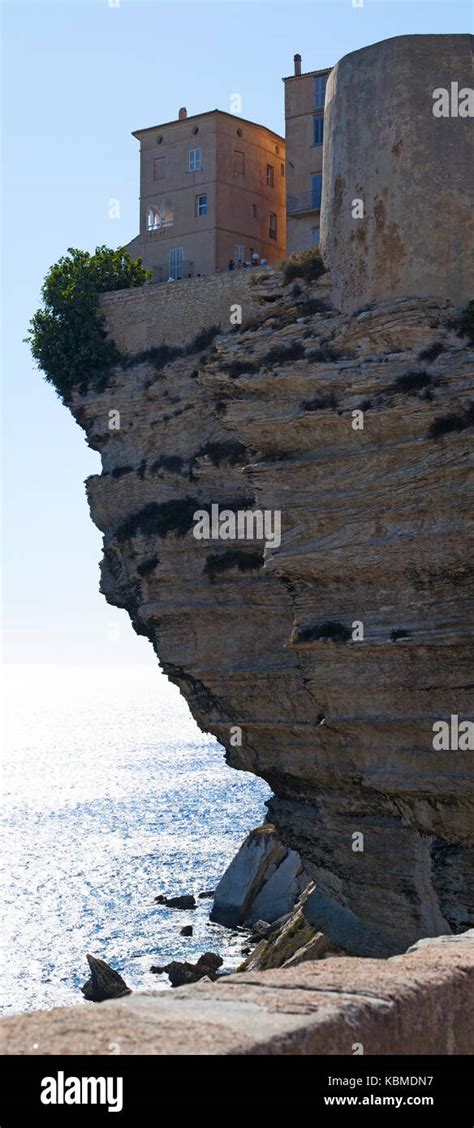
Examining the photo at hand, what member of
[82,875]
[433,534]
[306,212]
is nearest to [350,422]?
[433,534]

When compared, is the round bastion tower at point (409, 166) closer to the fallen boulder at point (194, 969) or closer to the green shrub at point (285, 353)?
the green shrub at point (285, 353)

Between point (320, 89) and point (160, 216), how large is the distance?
6.83 m

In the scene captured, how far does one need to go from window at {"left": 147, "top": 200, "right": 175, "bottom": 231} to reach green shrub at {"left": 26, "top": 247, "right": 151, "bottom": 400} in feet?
7.28

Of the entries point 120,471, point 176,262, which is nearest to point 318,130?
point 176,262

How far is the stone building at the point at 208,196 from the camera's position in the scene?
45750mm

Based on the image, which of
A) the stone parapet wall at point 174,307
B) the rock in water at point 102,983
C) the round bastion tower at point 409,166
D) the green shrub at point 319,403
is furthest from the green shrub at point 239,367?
the rock in water at point 102,983

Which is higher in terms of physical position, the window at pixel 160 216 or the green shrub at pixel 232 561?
the window at pixel 160 216

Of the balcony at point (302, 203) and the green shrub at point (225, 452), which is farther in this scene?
the balcony at point (302, 203)

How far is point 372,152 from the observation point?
105 feet

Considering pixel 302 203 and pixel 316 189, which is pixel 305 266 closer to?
pixel 302 203

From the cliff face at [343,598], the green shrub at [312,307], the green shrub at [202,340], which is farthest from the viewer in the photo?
the green shrub at [202,340]

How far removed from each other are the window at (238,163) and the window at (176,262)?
326cm

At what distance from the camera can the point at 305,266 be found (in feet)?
117

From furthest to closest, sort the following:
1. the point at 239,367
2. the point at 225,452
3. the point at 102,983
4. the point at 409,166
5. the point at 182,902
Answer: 1. the point at 182,902
2. the point at 102,983
3. the point at 225,452
4. the point at 239,367
5. the point at 409,166
